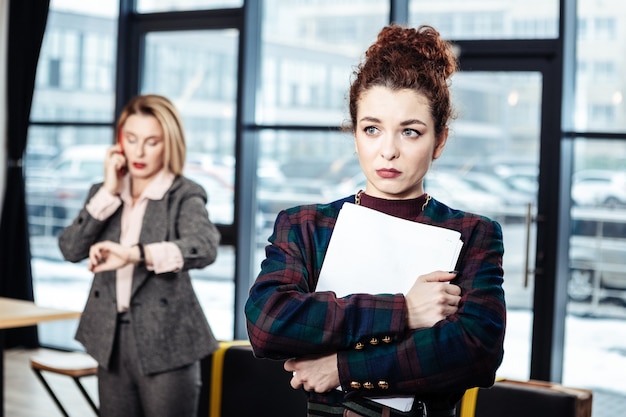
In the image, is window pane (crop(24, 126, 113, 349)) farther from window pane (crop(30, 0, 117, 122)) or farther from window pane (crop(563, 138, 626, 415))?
window pane (crop(563, 138, 626, 415))

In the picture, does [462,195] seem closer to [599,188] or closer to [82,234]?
[599,188]

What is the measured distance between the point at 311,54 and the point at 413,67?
4348 millimetres

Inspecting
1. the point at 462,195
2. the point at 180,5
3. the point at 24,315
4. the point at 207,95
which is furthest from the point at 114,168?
the point at 180,5

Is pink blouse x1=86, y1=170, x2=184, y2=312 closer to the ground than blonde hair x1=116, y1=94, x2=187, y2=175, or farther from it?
closer to the ground

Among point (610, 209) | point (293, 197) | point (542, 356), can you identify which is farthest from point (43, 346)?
point (610, 209)

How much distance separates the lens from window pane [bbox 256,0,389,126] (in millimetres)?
5730

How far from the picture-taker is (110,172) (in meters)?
2.92

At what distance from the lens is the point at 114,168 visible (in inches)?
115

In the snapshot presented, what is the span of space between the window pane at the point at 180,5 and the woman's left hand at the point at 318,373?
475cm

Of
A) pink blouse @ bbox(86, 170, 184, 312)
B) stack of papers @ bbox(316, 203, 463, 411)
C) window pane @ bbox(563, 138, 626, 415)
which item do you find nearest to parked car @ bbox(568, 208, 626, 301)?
window pane @ bbox(563, 138, 626, 415)

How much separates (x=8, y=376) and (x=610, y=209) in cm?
374

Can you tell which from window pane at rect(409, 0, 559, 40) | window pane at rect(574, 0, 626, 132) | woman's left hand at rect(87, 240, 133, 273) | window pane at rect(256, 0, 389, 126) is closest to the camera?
woman's left hand at rect(87, 240, 133, 273)

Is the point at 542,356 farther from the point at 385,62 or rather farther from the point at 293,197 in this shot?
the point at 385,62

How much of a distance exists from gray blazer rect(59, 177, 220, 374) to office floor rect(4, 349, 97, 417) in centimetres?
240
